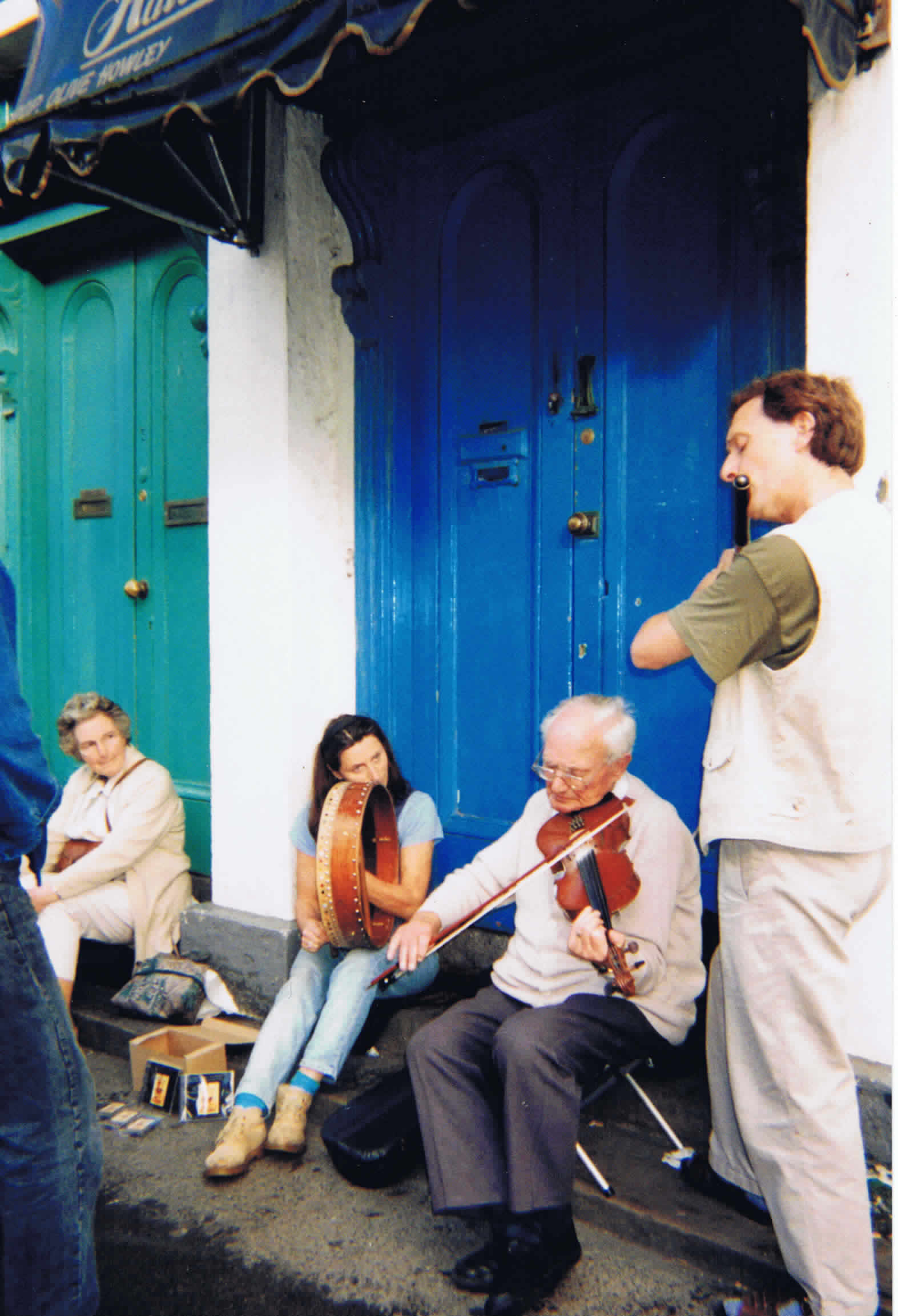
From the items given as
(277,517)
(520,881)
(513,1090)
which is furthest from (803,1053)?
(277,517)

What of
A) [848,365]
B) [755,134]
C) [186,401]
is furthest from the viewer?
[186,401]

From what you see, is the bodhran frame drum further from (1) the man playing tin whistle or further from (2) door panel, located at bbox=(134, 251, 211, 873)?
(2) door panel, located at bbox=(134, 251, 211, 873)

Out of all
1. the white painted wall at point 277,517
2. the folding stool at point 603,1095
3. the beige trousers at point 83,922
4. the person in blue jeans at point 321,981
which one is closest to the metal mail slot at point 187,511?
the white painted wall at point 277,517

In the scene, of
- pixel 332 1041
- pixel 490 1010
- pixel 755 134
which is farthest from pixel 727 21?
pixel 332 1041

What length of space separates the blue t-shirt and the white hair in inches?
33.7

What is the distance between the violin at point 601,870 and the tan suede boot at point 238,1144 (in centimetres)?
118

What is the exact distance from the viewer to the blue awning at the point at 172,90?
2512 millimetres

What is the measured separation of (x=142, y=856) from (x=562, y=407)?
2360mm

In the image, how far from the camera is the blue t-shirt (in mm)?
3338

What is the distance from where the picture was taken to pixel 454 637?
3.71 m

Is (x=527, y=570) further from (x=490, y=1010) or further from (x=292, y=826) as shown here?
(x=490, y=1010)

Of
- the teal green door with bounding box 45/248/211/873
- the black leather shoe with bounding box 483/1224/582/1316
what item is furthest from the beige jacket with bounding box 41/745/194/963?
the black leather shoe with bounding box 483/1224/582/1316

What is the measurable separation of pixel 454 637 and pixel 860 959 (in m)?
1.87

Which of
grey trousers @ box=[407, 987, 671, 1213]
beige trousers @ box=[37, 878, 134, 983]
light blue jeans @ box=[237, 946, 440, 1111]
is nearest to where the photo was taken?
grey trousers @ box=[407, 987, 671, 1213]
